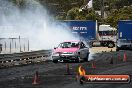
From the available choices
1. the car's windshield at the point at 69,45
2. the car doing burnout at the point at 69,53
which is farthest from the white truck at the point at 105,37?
the car doing burnout at the point at 69,53

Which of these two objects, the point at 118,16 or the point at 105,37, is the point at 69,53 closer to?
the point at 105,37

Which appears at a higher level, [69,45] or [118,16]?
[118,16]

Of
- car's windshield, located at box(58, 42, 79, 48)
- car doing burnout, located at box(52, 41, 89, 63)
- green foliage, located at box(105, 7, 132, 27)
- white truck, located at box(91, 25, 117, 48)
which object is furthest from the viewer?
green foliage, located at box(105, 7, 132, 27)

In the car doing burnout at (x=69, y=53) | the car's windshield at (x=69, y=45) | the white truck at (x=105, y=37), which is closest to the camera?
the car doing burnout at (x=69, y=53)

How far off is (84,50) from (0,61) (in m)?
6.86

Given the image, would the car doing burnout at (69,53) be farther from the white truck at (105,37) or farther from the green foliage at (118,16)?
the green foliage at (118,16)

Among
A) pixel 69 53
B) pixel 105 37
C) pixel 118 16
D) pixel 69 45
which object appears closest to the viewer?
pixel 69 53

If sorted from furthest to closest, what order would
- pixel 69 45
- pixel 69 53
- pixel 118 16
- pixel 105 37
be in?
pixel 118 16, pixel 105 37, pixel 69 45, pixel 69 53

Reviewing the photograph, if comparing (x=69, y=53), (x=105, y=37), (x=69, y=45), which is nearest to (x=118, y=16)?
(x=105, y=37)

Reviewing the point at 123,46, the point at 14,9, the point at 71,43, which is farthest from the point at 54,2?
the point at 71,43

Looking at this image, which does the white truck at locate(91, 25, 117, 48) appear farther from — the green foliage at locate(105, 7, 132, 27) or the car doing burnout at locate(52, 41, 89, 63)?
the car doing burnout at locate(52, 41, 89, 63)

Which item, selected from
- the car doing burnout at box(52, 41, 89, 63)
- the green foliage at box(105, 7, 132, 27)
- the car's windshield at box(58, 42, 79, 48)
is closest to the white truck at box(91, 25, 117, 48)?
the green foliage at box(105, 7, 132, 27)

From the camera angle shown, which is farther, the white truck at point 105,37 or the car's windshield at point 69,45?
the white truck at point 105,37

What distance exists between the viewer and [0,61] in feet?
99.2
